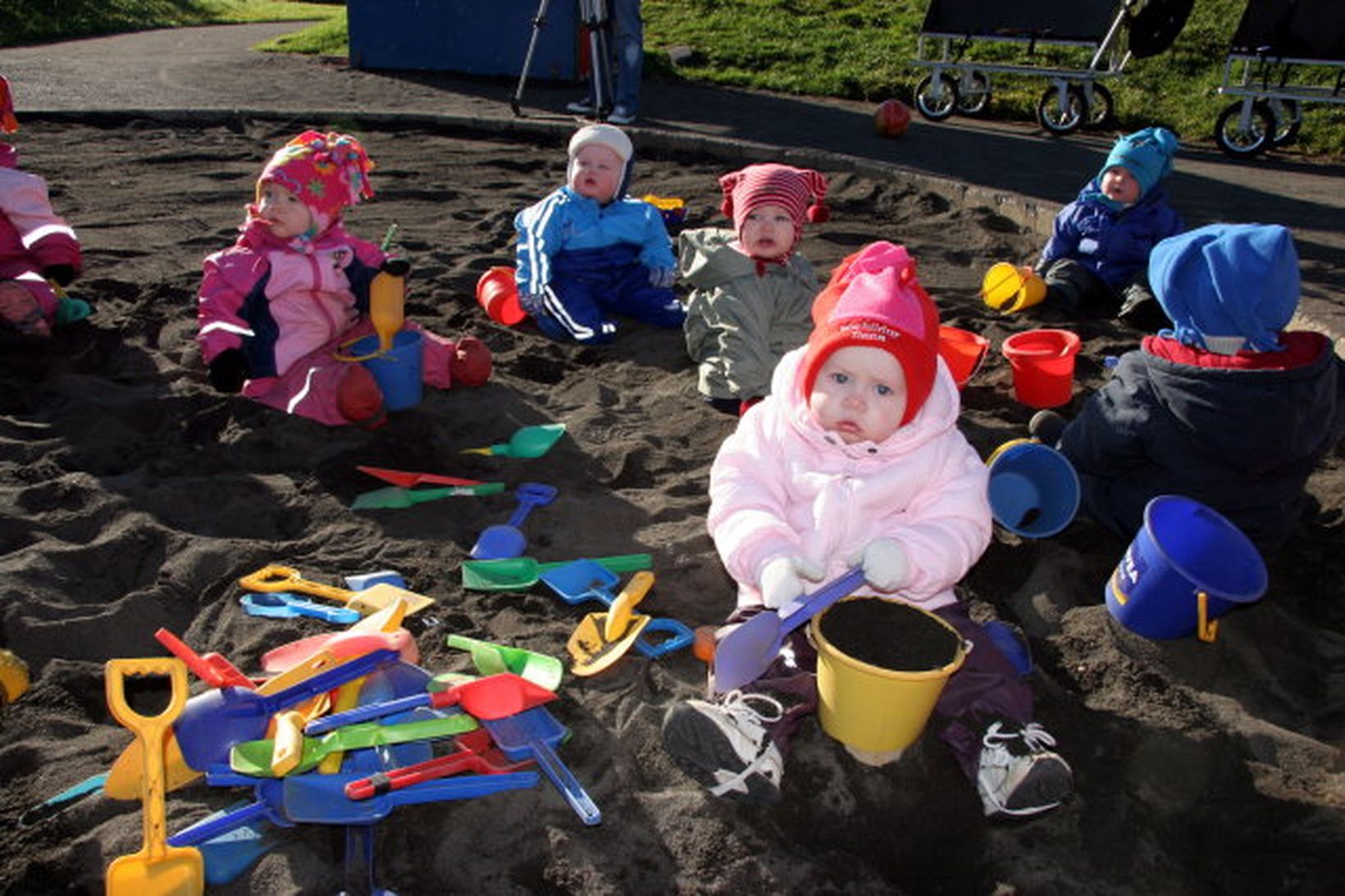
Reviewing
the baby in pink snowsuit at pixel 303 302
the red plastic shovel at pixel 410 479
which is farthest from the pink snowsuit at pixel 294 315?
the red plastic shovel at pixel 410 479

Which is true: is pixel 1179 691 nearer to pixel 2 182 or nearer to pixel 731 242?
pixel 731 242

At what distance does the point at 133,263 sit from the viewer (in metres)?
4.60

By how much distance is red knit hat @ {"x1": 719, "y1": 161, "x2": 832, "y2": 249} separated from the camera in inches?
137

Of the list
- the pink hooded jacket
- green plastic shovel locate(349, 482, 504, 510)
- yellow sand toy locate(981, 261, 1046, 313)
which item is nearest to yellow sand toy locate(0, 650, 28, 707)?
green plastic shovel locate(349, 482, 504, 510)

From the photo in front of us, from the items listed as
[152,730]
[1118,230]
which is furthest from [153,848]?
[1118,230]

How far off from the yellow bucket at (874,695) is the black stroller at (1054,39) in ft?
23.5

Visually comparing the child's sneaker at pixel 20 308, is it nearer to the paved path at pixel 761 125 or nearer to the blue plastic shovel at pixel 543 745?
the blue plastic shovel at pixel 543 745

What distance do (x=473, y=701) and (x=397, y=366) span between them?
1666 millimetres

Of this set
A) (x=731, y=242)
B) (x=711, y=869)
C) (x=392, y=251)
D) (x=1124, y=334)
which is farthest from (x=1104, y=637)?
(x=392, y=251)

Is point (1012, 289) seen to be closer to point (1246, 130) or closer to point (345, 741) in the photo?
point (345, 741)

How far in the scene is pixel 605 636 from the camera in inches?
90.2

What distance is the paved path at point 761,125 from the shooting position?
19.1ft

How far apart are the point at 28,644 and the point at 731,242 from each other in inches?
95.8

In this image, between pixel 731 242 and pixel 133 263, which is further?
pixel 133 263
